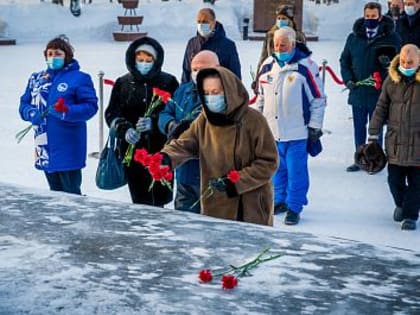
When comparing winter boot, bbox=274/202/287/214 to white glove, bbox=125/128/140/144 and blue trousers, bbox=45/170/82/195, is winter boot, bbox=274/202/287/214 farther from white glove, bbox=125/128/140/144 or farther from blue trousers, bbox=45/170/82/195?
white glove, bbox=125/128/140/144

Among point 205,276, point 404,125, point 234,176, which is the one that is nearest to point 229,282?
point 205,276

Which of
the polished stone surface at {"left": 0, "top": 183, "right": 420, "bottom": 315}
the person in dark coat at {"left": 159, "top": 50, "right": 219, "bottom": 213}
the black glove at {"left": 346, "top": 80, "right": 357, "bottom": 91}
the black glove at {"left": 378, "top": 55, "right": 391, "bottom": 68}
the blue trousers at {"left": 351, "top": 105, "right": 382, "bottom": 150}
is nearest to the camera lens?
the polished stone surface at {"left": 0, "top": 183, "right": 420, "bottom": 315}

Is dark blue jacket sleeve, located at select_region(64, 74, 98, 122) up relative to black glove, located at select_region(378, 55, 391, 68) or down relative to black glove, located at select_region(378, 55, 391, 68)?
down

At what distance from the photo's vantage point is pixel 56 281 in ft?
5.34

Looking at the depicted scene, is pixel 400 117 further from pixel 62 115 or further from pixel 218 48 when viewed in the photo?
pixel 62 115

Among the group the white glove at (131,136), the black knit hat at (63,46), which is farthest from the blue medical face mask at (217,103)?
the black knit hat at (63,46)

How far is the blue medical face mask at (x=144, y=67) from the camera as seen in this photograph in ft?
17.5

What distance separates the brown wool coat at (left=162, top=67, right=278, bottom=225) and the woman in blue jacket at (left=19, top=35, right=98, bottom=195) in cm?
164

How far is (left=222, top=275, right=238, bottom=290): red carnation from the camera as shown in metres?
1.65

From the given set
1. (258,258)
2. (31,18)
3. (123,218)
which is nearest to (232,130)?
(123,218)

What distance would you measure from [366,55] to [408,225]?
2223 mm

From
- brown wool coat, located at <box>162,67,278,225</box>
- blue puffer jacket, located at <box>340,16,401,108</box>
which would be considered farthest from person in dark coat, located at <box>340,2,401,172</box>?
brown wool coat, located at <box>162,67,278,225</box>

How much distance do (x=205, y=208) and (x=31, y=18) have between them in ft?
75.6

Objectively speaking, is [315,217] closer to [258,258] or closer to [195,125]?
[195,125]
